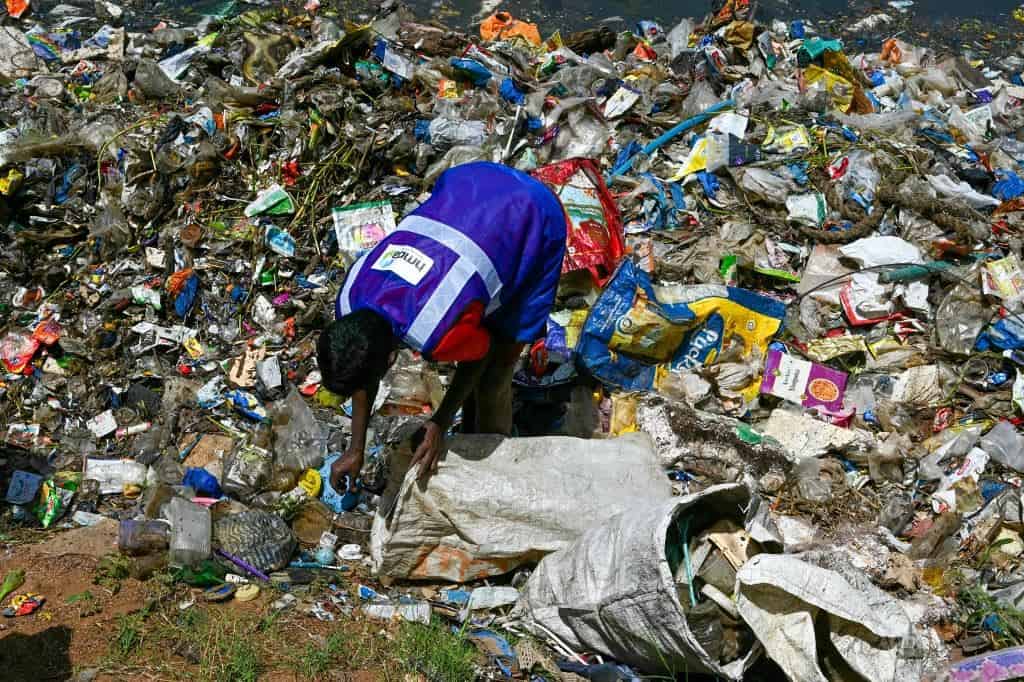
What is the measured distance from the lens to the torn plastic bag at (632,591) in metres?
2.09

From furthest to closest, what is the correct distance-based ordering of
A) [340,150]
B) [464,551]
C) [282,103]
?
[282,103] < [340,150] < [464,551]

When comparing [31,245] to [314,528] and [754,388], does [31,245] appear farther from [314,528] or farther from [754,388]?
[754,388]

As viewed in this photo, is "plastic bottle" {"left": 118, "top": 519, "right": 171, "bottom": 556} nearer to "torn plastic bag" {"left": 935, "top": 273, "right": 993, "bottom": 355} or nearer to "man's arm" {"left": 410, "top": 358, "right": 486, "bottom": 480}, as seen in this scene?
"man's arm" {"left": 410, "top": 358, "right": 486, "bottom": 480}

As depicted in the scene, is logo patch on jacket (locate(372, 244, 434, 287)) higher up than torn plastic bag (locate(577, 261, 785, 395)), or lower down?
higher up

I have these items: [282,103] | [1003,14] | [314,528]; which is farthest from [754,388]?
[1003,14]

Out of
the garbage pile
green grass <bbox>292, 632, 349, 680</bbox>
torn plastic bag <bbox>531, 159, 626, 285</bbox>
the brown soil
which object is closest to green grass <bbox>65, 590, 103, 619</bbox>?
the brown soil

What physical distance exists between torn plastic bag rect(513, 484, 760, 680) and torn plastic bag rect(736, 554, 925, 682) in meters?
0.11

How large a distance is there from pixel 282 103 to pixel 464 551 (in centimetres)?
296

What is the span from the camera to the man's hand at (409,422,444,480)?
8.00 ft

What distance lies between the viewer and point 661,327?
3.51 m

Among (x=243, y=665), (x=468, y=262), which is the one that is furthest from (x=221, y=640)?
(x=468, y=262)

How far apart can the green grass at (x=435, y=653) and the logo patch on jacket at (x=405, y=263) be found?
1019mm

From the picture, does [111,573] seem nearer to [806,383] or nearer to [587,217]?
[587,217]

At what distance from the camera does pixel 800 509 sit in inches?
122
